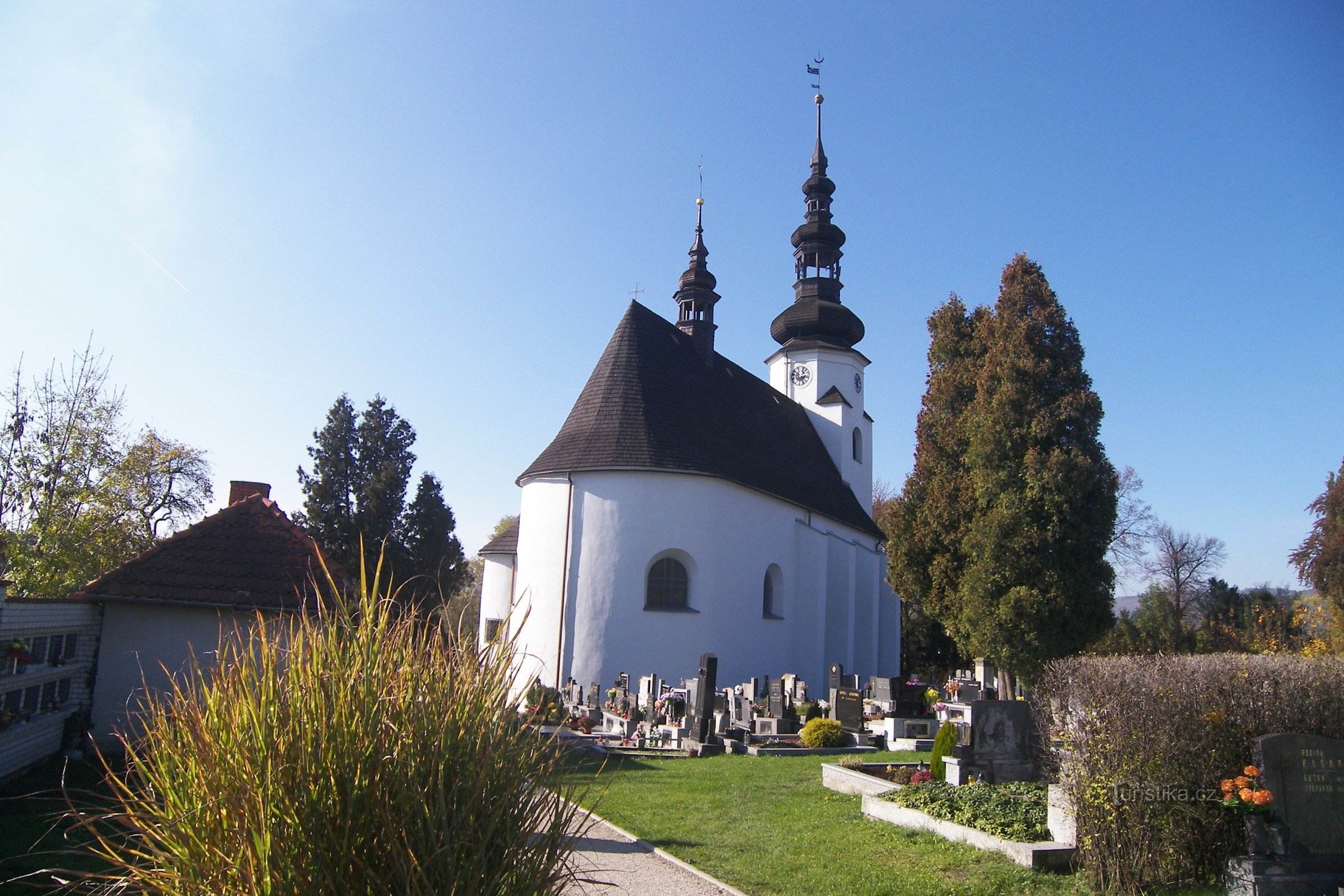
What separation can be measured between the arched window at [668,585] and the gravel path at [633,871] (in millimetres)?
14634

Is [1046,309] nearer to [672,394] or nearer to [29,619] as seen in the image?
[672,394]

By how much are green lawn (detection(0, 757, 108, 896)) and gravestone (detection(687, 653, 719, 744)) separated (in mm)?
8349

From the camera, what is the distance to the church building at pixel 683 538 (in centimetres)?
2231

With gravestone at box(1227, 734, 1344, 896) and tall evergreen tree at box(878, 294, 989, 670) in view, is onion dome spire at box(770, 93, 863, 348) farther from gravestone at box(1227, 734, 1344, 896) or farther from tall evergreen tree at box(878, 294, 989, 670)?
gravestone at box(1227, 734, 1344, 896)

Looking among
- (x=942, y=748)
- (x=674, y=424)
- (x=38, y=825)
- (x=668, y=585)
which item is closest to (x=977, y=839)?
(x=942, y=748)

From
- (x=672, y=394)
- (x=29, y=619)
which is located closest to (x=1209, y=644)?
(x=672, y=394)

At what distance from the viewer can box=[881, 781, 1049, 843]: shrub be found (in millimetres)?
7504

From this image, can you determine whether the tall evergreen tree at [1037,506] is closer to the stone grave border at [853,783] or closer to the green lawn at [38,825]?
the stone grave border at [853,783]

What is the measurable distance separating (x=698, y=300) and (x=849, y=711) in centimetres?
1881

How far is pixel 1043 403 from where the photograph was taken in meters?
17.3

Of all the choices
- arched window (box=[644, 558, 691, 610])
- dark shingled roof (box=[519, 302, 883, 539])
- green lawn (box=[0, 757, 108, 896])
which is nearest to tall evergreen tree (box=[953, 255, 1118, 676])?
arched window (box=[644, 558, 691, 610])

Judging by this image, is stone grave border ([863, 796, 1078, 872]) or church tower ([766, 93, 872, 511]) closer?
stone grave border ([863, 796, 1078, 872])

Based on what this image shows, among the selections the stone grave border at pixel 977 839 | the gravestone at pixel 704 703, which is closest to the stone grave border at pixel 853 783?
the stone grave border at pixel 977 839

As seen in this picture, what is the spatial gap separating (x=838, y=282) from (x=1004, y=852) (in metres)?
29.1
